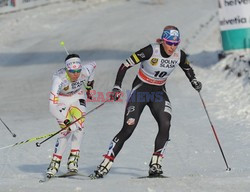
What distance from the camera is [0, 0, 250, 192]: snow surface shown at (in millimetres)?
10148

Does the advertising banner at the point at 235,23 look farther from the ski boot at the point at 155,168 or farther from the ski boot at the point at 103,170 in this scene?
the ski boot at the point at 103,170

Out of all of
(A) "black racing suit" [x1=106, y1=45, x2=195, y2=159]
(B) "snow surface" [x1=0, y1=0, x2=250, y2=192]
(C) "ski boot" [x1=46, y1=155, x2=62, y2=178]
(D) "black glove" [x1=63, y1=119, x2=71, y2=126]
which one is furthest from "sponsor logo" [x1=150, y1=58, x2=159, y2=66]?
(C) "ski boot" [x1=46, y1=155, x2=62, y2=178]

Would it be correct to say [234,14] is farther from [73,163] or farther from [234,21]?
[73,163]

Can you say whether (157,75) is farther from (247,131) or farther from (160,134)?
(247,131)

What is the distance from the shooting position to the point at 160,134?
9633 millimetres

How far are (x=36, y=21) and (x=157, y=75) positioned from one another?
872 inches

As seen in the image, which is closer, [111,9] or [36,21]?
[36,21]

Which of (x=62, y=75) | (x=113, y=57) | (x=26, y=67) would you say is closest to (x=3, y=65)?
(x=26, y=67)

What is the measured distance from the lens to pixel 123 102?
17875 millimetres

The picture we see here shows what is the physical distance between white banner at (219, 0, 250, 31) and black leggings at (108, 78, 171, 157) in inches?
393

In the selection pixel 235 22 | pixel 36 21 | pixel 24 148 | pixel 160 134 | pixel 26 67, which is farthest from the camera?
pixel 36 21

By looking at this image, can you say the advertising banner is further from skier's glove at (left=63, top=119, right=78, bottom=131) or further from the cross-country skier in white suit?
skier's glove at (left=63, top=119, right=78, bottom=131)

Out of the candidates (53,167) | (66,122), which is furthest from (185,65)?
(53,167)

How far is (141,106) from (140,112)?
85mm
